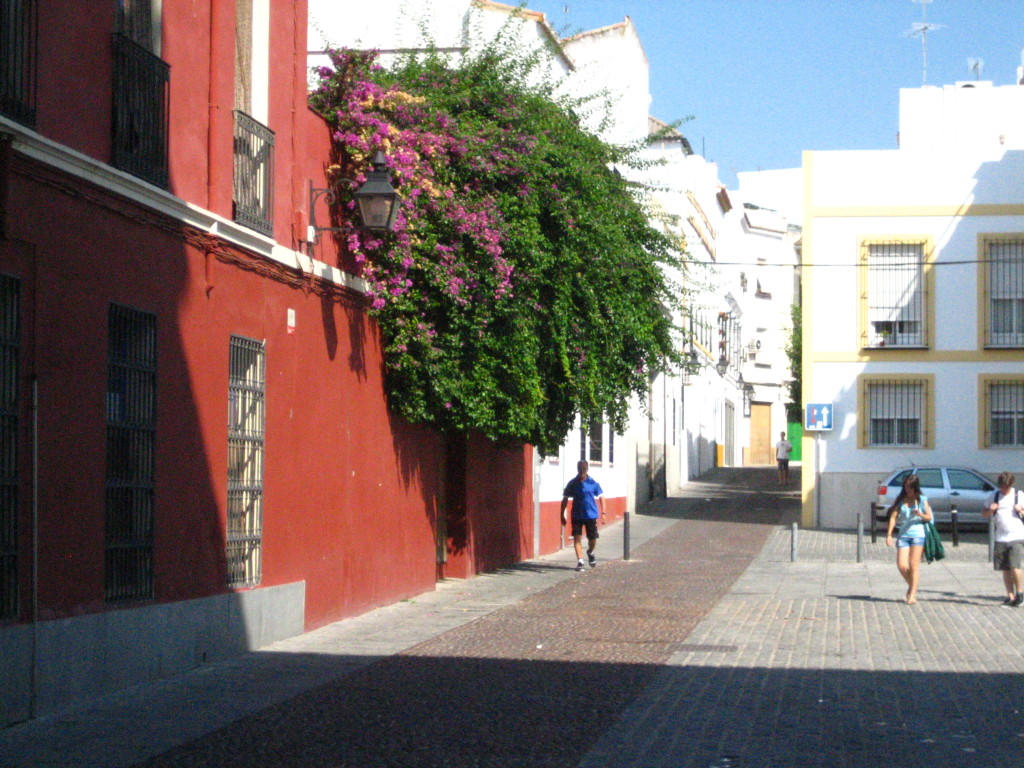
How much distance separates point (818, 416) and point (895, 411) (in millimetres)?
1766

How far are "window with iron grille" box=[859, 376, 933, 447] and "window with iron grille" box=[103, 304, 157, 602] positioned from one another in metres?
22.2

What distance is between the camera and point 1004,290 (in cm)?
2922

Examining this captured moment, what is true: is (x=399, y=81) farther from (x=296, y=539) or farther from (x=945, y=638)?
(x=945, y=638)

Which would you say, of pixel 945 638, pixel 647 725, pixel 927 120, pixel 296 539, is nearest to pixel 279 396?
pixel 296 539

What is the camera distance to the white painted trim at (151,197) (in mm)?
8297

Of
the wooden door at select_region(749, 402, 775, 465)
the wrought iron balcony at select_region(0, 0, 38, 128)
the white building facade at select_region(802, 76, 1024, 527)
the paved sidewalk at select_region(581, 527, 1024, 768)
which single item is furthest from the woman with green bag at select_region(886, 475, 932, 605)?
the wooden door at select_region(749, 402, 775, 465)

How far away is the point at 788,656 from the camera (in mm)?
11992

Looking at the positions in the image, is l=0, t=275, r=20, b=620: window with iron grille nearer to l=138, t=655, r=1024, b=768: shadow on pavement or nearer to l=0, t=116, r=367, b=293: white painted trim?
l=0, t=116, r=367, b=293: white painted trim

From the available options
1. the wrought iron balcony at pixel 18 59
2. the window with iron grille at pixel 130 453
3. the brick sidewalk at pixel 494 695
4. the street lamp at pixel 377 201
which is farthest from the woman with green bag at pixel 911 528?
the wrought iron balcony at pixel 18 59

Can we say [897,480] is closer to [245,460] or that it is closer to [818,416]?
[818,416]

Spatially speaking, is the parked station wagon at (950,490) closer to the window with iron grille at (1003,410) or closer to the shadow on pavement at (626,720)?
the window with iron grille at (1003,410)

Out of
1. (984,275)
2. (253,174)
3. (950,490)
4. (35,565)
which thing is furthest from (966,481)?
(35,565)

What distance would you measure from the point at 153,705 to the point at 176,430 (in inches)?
87.7

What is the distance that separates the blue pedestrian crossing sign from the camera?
29328 mm
